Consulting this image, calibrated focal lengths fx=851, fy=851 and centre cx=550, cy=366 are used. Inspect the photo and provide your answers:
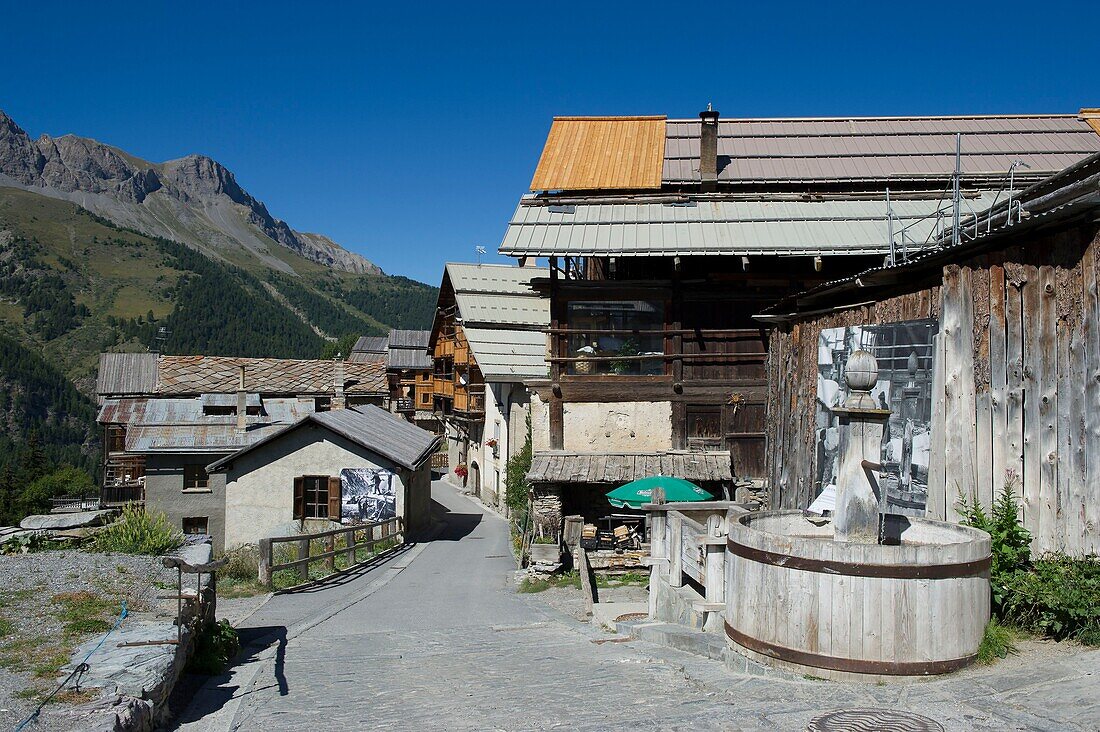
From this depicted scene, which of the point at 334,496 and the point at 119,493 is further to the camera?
the point at 119,493

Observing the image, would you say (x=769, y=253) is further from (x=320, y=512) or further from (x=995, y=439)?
(x=320, y=512)

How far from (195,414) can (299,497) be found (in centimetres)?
1475

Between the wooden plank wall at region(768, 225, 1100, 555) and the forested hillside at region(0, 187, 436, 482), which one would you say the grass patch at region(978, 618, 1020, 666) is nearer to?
the wooden plank wall at region(768, 225, 1100, 555)

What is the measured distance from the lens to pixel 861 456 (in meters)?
7.05

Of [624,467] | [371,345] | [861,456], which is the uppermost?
[371,345]

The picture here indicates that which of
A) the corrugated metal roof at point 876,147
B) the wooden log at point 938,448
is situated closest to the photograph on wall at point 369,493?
the corrugated metal roof at point 876,147

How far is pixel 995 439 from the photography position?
820 cm

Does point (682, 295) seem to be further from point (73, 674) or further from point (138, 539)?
point (73, 674)

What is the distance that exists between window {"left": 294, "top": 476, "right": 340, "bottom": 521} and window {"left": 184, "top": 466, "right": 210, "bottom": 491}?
8.92 meters

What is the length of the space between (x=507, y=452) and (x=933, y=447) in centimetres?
2231

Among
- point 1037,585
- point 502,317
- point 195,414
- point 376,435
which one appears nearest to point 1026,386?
point 1037,585

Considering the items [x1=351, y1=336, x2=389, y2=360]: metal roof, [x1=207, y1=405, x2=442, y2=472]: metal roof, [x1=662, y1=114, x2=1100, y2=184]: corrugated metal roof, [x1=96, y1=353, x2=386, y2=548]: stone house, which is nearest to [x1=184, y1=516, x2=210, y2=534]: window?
[x1=96, y1=353, x2=386, y2=548]: stone house

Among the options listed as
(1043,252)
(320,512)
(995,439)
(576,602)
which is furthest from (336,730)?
(320,512)

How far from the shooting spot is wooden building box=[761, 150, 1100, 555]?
7363 millimetres
